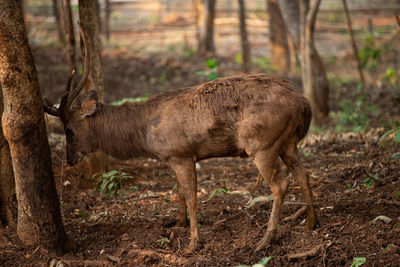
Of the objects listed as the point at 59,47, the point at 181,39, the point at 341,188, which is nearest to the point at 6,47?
the point at 341,188

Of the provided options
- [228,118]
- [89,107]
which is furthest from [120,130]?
[228,118]

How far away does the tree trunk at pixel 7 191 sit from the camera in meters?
5.46

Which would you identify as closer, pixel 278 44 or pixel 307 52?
pixel 307 52

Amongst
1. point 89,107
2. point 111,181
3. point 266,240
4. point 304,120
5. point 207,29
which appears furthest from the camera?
point 207,29

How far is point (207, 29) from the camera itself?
19375mm

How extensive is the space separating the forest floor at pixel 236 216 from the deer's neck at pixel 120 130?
24.6 inches

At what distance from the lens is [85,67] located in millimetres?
5434

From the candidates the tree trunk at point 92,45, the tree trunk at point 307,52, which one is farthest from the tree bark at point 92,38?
the tree trunk at point 307,52

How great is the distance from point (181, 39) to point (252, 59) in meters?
3.89

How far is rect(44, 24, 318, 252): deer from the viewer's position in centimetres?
515

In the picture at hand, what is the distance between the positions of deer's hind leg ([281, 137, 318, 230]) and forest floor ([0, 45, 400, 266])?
13 cm

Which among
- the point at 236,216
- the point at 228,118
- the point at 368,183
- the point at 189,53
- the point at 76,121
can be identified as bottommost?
the point at 189,53

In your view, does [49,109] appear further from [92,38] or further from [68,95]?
[92,38]

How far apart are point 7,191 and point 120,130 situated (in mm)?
1446
